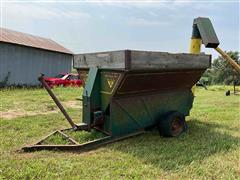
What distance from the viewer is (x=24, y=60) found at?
17.6 metres

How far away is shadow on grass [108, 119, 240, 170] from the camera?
3.99 meters

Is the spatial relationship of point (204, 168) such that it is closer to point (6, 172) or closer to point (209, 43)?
point (6, 172)

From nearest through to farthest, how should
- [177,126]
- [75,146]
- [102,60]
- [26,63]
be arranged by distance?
[75,146]
[102,60]
[177,126]
[26,63]

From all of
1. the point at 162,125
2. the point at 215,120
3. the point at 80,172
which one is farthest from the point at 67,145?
the point at 215,120

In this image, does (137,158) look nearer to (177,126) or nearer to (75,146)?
(75,146)

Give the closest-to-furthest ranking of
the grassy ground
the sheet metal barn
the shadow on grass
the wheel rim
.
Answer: the grassy ground
the shadow on grass
the wheel rim
the sheet metal barn

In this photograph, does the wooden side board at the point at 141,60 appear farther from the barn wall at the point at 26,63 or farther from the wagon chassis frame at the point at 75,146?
the barn wall at the point at 26,63

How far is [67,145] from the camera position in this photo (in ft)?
14.5

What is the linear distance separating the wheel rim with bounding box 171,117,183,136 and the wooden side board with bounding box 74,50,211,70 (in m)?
1.11

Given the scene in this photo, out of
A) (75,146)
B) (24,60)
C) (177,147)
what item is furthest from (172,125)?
(24,60)

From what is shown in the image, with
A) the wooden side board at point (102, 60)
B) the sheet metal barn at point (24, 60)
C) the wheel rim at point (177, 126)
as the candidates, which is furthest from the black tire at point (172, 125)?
the sheet metal barn at point (24, 60)

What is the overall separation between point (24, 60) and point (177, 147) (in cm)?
1526

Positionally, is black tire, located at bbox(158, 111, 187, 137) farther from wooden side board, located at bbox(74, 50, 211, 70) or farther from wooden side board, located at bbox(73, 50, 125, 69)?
wooden side board, located at bbox(73, 50, 125, 69)

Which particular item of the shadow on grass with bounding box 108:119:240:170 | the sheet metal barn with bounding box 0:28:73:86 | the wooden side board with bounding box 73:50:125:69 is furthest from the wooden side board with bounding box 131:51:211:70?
the sheet metal barn with bounding box 0:28:73:86
